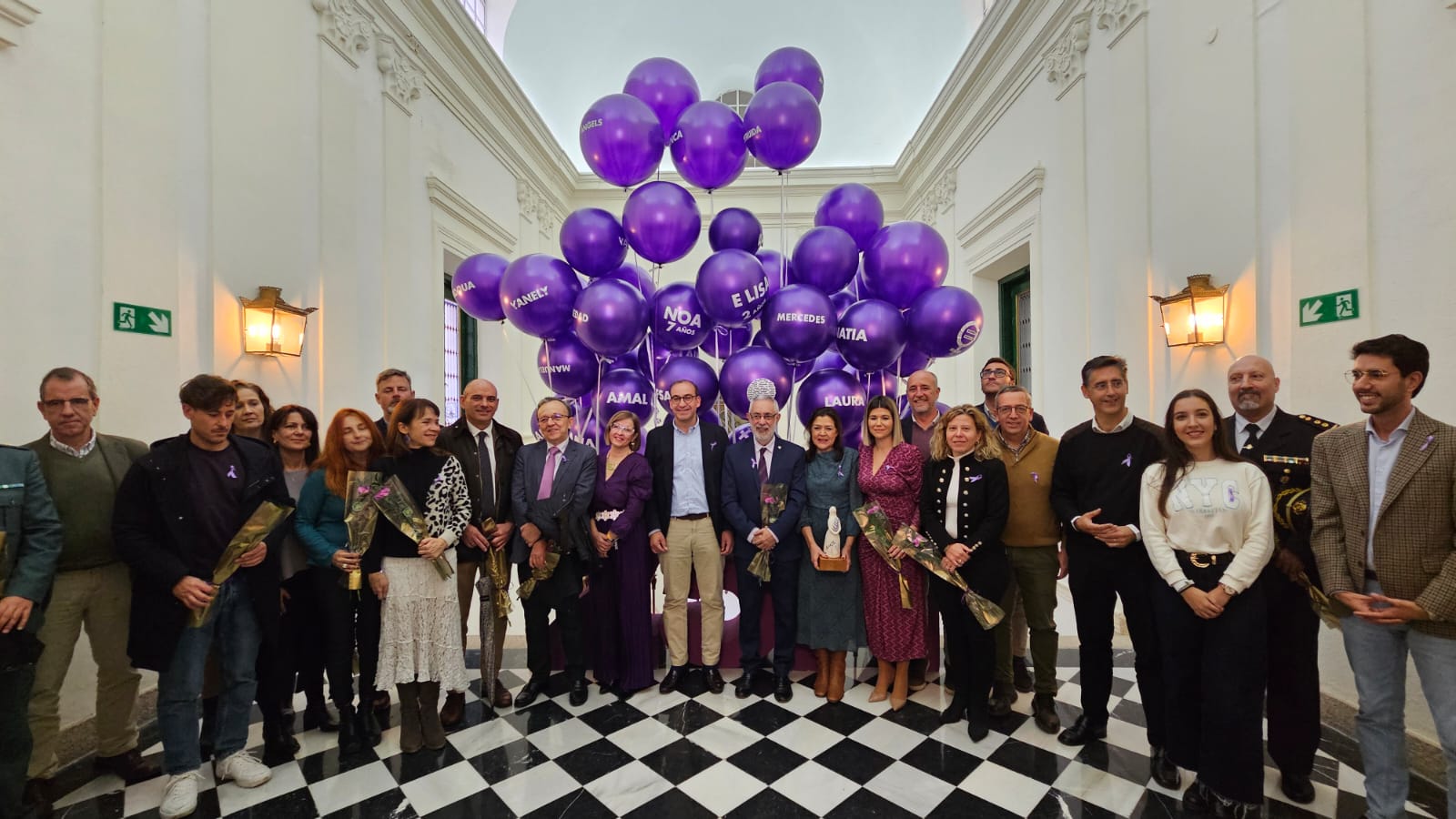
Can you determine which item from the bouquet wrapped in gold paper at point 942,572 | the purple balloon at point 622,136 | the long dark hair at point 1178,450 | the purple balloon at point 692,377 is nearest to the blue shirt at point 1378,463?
the long dark hair at point 1178,450

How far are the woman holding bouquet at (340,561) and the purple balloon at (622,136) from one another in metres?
2.26

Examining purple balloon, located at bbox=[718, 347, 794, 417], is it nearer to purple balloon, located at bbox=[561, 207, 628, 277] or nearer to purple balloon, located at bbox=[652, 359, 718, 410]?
purple balloon, located at bbox=[652, 359, 718, 410]

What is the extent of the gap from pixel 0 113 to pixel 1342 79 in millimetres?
6119

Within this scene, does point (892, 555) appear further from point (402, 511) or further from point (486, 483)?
point (402, 511)

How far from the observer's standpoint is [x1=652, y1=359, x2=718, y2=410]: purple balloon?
3.79 metres

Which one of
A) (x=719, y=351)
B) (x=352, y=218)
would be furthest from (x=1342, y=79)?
(x=352, y=218)

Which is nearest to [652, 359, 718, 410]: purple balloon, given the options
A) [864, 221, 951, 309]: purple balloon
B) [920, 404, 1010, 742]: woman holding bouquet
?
[864, 221, 951, 309]: purple balloon

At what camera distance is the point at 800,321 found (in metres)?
3.51

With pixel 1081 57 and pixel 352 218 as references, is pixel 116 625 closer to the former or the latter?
pixel 352 218

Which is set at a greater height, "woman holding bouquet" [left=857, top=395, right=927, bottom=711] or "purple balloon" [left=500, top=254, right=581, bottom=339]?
"purple balloon" [left=500, top=254, right=581, bottom=339]

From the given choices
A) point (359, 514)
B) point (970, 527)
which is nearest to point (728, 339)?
point (970, 527)

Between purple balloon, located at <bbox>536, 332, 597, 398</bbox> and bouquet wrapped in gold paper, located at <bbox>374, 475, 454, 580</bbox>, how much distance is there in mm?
1640

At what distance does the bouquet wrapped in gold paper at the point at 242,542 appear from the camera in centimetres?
224

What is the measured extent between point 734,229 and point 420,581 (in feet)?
9.34
